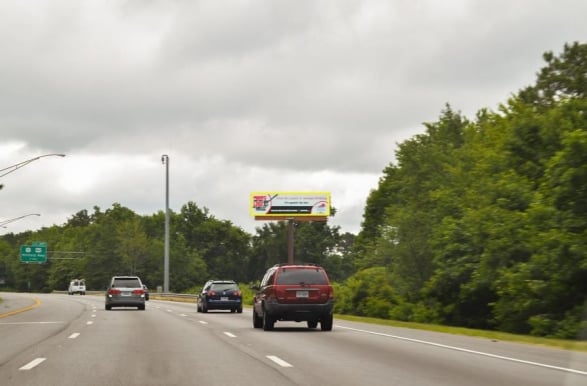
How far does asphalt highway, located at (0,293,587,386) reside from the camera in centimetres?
1216

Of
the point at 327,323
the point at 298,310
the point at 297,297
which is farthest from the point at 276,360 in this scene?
the point at 327,323

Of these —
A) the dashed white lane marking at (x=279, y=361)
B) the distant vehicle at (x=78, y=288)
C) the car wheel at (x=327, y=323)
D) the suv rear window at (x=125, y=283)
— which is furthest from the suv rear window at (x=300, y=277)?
the distant vehicle at (x=78, y=288)

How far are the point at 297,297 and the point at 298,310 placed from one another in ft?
1.23

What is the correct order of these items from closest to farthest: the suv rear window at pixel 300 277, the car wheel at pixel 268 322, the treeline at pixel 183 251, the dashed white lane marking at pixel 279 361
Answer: the dashed white lane marking at pixel 279 361, the car wheel at pixel 268 322, the suv rear window at pixel 300 277, the treeline at pixel 183 251

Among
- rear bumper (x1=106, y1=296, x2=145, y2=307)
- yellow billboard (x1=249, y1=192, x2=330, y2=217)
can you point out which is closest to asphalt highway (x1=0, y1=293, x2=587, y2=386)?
rear bumper (x1=106, y1=296, x2=145, y2=307)

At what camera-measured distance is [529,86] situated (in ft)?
199

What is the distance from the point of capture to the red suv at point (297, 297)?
24781 mm

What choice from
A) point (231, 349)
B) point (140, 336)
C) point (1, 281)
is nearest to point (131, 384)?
point (231, 349)

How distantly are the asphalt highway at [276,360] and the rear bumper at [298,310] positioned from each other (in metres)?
1.41

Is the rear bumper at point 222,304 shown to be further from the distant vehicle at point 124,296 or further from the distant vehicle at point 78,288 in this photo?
the distant vehicle at point 78,288

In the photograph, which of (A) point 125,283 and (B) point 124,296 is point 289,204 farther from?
(B) point 124,296

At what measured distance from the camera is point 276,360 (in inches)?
588

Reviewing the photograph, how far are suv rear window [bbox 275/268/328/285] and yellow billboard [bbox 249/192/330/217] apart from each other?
61.7m

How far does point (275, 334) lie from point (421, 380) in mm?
11523
